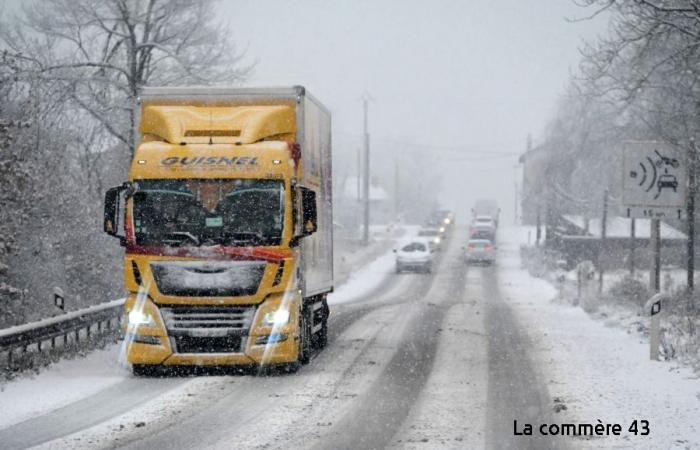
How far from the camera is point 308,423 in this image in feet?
33.3

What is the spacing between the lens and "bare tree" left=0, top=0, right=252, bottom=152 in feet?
99.0

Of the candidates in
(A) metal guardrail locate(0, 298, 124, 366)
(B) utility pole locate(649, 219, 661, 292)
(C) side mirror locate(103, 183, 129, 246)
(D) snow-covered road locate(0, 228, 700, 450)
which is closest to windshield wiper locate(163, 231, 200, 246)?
(C) side mirror locate(103, 183, 129, 246)

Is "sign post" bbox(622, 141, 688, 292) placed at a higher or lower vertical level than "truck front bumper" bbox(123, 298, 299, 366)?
higher

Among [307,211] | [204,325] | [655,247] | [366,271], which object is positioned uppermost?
[307,211]

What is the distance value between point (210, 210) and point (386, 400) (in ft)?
12.4

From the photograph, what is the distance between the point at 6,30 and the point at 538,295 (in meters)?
22.2

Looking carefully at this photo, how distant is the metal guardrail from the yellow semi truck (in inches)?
64.6

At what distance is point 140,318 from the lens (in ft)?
43.8

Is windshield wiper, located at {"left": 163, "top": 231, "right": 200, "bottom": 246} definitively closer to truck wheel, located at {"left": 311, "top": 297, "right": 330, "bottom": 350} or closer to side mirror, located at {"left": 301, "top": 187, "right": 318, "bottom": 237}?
side mirror, located at {"left": 301, "top": 187, "right": 318, "bottom": 237}

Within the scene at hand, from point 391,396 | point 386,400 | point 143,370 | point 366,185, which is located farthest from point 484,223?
point 386,400

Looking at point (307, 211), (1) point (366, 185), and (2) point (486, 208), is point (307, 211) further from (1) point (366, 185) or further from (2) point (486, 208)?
(2) point (486, 208)

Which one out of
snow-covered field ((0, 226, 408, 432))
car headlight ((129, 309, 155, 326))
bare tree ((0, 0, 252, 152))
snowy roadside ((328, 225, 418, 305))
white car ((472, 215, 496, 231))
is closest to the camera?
snow-covered field ((0, 226, 408, 432))

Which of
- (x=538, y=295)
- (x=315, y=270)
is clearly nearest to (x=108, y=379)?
(x=315, y=270)

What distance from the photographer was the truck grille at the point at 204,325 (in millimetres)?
13297
